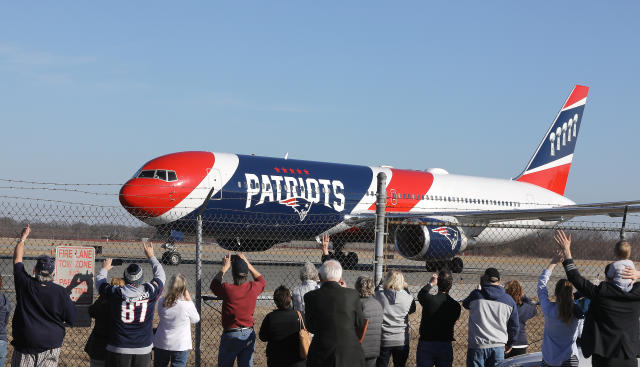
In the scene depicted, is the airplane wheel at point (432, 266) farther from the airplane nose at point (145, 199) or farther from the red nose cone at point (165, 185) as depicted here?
the airplane nose at point (145, 199)

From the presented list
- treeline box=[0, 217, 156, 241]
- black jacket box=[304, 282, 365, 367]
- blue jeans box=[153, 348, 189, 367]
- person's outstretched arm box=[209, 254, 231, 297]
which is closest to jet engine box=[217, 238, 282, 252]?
treeline box=[0, 217, 156, 241]

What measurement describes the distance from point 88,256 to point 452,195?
70.9 feet

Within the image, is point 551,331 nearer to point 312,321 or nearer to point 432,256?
point 312,321

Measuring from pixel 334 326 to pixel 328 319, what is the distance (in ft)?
0.22

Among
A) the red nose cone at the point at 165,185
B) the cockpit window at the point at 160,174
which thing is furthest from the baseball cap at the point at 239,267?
the cockpit window at the point at 160,174

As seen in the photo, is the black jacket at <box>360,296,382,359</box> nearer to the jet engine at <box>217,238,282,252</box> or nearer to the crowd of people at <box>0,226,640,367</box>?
the crowd of people at <box>0,226,640,367</box>

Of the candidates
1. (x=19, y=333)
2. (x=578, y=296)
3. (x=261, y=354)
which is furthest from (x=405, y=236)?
(x=19, y=333)

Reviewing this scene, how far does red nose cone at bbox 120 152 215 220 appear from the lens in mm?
19391

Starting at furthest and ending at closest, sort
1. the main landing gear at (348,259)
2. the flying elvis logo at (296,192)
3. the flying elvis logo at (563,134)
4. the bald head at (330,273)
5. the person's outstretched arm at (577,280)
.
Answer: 1. the flying elvis logo at (563,134)
2. the main landing gear at (348,259)
3. the flying elvis logo at (296,192)
4. the person's outstretched arm at (577,280)
5. the bald head at (330,273)

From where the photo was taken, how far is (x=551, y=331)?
21.9 ft

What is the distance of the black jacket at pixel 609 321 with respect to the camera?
6.32m

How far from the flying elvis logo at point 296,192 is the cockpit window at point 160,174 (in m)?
2.22

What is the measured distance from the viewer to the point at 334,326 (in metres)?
5.62

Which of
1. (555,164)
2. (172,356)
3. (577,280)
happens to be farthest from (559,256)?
(555,164)
